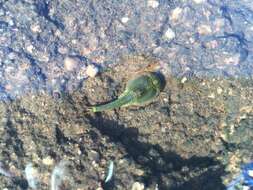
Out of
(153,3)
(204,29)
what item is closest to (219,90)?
(204,29)

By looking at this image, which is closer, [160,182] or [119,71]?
[160,182]

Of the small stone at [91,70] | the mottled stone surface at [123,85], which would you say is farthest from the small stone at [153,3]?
the small stone at [91,70]

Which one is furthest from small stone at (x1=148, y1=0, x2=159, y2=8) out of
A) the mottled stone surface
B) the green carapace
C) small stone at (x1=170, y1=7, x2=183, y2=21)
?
the green carapace

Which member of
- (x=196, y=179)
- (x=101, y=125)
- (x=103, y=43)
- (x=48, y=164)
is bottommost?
(x=196, y=179)

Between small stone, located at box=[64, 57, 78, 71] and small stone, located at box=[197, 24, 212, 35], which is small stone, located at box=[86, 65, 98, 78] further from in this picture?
small stone, located at box=[197, 24, 212, 35]

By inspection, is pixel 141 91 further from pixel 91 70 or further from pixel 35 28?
pixel 35 28

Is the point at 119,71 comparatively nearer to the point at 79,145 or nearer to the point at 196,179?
the point at 79,145

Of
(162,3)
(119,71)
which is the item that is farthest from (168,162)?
(162,3)

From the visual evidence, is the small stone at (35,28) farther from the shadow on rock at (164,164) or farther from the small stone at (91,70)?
the shadow on rock at (164,164)
